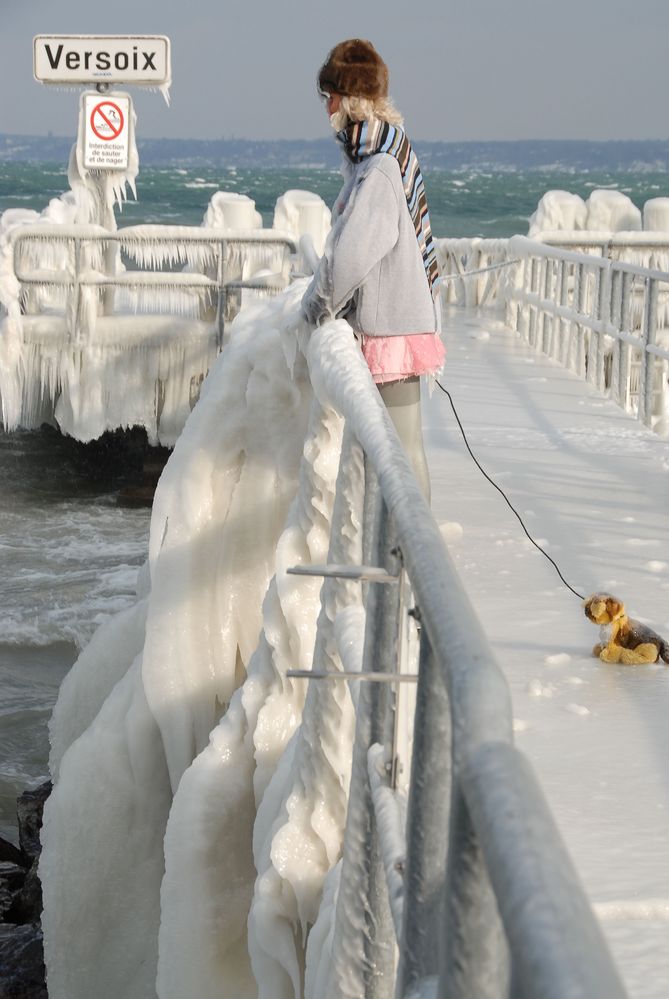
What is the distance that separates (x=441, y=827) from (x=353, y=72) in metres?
3.08

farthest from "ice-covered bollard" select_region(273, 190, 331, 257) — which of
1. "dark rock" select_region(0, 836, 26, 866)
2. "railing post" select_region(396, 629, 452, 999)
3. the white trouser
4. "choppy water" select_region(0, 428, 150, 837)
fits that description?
"railing post" select_region(396, 629, 452, 999)

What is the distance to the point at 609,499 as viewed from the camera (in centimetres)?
603

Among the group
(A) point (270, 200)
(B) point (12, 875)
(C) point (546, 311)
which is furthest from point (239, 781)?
(A) point (270, 200)

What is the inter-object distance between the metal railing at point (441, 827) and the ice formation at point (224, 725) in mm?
383

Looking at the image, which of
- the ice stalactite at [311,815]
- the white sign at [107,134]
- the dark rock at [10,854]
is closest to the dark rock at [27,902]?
the dark rock at [10,854]

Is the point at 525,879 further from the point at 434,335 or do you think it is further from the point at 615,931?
the point at 434,335

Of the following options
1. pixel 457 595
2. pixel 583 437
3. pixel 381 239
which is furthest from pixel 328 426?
pixel 583 437

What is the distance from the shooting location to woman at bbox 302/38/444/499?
3.96 m

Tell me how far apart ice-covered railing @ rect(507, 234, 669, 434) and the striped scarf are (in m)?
3.53

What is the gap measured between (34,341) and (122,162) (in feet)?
5.73

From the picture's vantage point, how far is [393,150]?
4039mm

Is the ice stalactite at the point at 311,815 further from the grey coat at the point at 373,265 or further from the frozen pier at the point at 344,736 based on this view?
the grey coat at the point at 373,265

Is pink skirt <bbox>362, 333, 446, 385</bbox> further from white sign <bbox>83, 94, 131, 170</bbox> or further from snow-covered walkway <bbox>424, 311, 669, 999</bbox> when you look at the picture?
white sign <bbox>83, 94, 131, 170</bbox>

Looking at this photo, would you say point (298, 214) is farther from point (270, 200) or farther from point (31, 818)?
point (270, 200)
